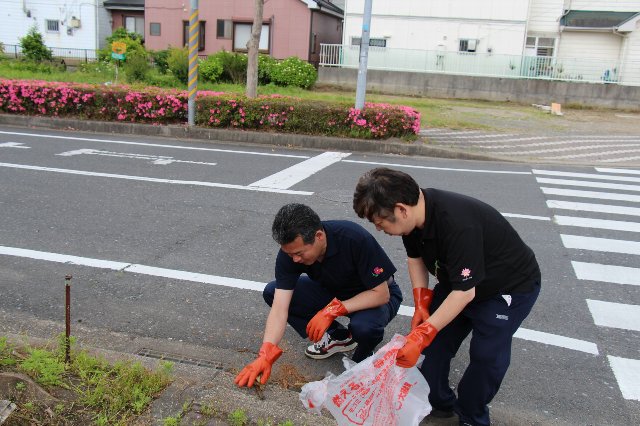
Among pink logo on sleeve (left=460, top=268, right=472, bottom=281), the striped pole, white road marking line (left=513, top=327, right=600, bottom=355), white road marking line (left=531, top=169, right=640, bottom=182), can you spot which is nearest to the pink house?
the striped pole

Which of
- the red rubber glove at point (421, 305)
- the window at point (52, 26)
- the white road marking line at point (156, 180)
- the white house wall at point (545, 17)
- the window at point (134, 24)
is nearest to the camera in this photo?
the red rubber glove at point (421, 305)

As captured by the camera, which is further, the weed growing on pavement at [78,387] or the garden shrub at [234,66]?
the garden shrub at [234,66]

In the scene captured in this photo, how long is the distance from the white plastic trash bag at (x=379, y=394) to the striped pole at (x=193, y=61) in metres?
10.7

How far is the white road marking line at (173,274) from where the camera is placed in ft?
13.2

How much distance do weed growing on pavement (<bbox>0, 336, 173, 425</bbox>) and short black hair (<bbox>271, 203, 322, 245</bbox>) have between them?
935mm

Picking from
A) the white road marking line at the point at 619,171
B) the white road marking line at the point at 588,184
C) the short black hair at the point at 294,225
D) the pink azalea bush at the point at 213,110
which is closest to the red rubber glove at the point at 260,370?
the short black hair at the point at 294,225

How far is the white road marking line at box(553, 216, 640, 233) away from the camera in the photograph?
22.5ft

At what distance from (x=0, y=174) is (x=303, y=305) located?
6.37 m

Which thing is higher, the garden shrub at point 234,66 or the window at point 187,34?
the window at point 187,34

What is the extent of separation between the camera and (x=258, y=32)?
13.5 m

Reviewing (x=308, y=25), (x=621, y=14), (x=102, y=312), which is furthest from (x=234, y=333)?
(x=621, y=14)

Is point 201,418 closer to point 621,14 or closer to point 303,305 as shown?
point 303,305

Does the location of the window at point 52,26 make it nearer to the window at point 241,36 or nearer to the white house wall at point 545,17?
the window at point 241,36

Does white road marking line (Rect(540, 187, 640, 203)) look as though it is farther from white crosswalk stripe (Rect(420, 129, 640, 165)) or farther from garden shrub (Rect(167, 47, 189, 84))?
garden shrub (Rect(167, 47, 189, 84))
